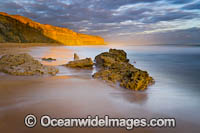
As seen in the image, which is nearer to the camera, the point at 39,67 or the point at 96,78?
the point at 96,78

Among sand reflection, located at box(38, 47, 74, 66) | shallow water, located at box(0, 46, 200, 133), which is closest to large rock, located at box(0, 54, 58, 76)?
shallow water, located at box(0, 46, 200, 133)

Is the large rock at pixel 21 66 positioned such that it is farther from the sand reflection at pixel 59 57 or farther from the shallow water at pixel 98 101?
the sand reflection at pixel 59 57

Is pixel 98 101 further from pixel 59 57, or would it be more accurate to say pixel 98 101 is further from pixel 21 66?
pixel 59 57

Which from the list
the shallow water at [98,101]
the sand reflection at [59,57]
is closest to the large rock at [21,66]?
the shallow water at [98,101]

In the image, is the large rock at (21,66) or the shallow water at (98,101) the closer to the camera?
the shallow water at (98,101)

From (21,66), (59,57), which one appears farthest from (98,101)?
(59,57)

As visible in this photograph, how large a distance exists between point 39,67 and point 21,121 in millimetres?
3231

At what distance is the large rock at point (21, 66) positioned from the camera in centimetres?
452

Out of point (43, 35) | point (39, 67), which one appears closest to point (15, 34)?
point (43, 35)

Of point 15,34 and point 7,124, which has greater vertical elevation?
point 15,34

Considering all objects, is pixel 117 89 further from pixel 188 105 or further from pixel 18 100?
pixel 18 100

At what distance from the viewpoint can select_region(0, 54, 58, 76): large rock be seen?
452 centimetres

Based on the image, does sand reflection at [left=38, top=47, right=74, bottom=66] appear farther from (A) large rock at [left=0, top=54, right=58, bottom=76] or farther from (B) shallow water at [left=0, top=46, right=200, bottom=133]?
(B) shallow water at [left=0, top=46, right=200, bottom=133]

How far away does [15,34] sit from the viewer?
59750mm
